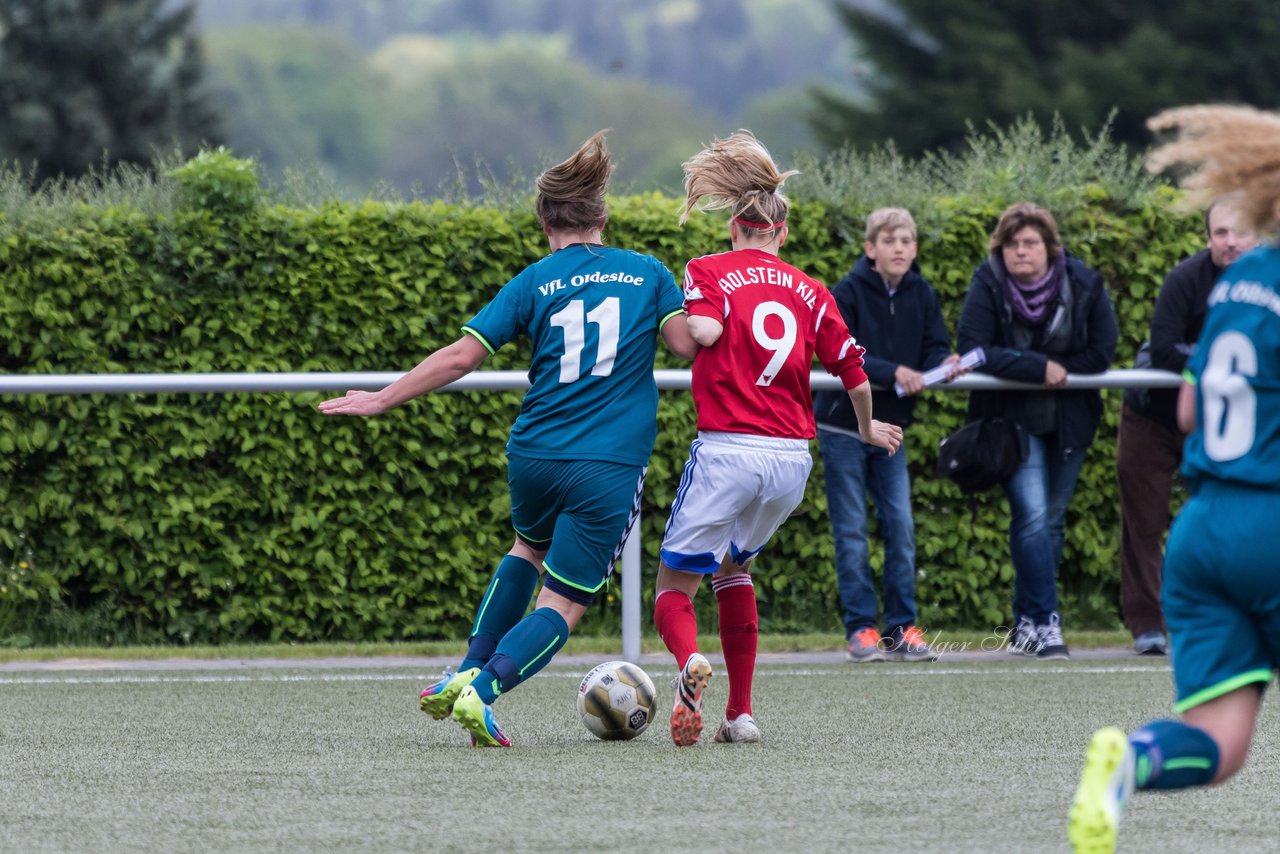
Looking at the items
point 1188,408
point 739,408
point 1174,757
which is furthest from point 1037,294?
point 1174,757

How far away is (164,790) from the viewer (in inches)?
188

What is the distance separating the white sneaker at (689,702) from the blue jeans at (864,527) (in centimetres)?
293

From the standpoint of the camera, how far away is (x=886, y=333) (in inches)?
336

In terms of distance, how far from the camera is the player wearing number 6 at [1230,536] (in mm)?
3512

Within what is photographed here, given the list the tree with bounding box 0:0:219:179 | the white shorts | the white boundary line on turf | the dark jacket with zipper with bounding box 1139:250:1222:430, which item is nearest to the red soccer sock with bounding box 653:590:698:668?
the white shorts

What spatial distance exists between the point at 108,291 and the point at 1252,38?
2690cm

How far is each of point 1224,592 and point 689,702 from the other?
2282mm

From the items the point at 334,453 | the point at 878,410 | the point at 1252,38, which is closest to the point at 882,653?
the point at 878,410

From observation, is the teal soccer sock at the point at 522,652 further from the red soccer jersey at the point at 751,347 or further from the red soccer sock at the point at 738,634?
the red soccer jersey at the point at 751,347

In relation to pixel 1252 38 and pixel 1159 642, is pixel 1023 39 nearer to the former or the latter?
pixel 1252 38

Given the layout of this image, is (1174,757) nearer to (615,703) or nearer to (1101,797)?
(1101,797)

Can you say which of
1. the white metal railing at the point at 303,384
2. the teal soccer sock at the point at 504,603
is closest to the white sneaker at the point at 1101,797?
the teal soccer sock at the point at 504,603

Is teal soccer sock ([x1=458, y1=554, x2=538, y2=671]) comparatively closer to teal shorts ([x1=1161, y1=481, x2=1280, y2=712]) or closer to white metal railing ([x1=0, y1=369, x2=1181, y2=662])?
white metal railing ([x1=0, y1=369, x2=1181, y2=662])

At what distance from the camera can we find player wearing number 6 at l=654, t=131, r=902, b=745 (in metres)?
5.71
